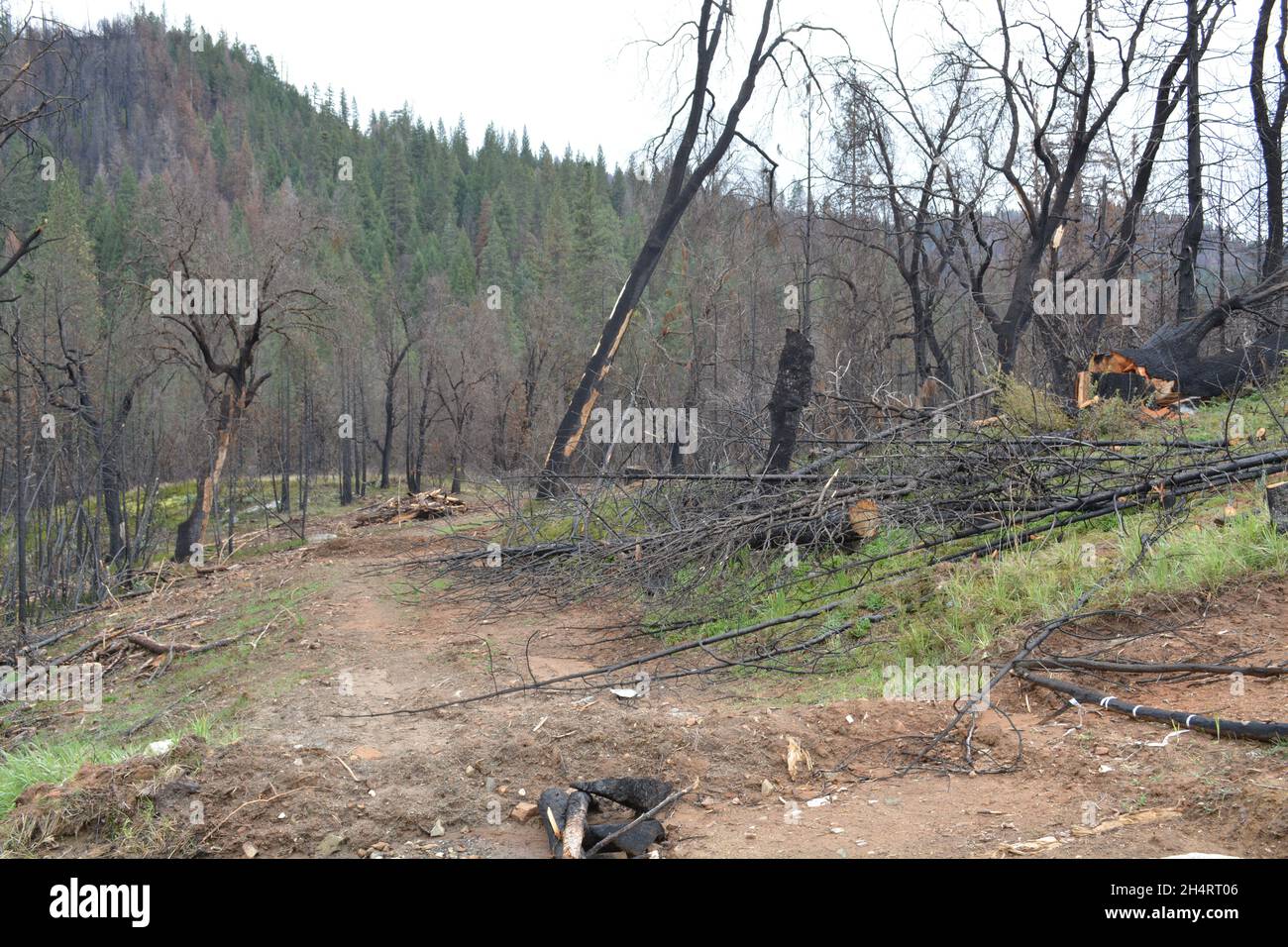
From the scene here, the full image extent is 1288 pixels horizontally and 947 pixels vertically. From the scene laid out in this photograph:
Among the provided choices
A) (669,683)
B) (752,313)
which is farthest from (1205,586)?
→ (752,313)

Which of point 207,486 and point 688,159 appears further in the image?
point 207,486

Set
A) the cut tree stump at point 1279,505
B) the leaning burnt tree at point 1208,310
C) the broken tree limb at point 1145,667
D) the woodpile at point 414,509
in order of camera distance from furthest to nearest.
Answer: the woodpile at point 414,509, the leaning burnt tree at point 1208,310, the cut tree stump at point 1279,505, the broken tree limb at point 1145,667

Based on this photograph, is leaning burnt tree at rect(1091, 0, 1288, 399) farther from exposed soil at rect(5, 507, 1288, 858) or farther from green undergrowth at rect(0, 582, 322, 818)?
green undergrowth at rect(0, 582, 322, 818)

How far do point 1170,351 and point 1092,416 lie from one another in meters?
4.31

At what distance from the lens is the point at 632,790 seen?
4098mm

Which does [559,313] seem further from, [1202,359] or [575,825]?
[575,825]

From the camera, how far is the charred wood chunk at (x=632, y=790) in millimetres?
4055

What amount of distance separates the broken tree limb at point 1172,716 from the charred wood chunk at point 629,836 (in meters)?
2.37

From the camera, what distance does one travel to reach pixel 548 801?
406cm

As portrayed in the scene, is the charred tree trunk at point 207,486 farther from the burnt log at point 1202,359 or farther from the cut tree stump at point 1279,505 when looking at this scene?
the cut tree stump at point 1279,505
